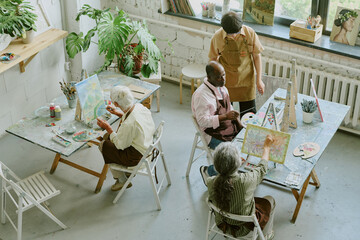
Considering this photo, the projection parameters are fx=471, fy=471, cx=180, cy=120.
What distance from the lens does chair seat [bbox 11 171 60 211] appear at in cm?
435

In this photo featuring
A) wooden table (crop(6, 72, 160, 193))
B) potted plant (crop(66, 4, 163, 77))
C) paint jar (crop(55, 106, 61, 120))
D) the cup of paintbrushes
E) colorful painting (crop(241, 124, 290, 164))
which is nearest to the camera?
colorful painting (crop(241, 124, 290, 164))

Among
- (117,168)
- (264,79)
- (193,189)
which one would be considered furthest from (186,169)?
(264,79)

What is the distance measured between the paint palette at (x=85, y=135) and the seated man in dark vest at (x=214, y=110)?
39.4 inches

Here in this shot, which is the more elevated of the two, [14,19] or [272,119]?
[14,19]

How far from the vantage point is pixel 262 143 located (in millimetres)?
3982

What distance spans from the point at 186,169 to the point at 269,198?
4.46 feet

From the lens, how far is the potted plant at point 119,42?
551 cm

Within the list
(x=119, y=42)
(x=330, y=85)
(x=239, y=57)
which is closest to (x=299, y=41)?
(x=330, y=85)

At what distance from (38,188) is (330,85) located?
11.6ft

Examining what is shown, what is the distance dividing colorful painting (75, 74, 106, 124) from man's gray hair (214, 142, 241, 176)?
1681 mm

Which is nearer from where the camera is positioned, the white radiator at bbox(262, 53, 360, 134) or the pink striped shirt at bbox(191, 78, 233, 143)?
the pink striped shirt at bbox(191, 78, 233, 143)

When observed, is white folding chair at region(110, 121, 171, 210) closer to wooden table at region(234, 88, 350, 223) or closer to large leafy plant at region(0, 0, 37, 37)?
wooden table at region(234, 88, 350, 223)

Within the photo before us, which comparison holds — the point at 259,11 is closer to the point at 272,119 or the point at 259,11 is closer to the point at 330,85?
the point at 330,85

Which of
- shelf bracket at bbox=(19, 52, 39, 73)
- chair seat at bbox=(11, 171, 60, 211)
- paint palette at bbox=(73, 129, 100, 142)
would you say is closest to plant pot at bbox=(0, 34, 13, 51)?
shelf bracket at bbox=(19, 52, 39, 73)
